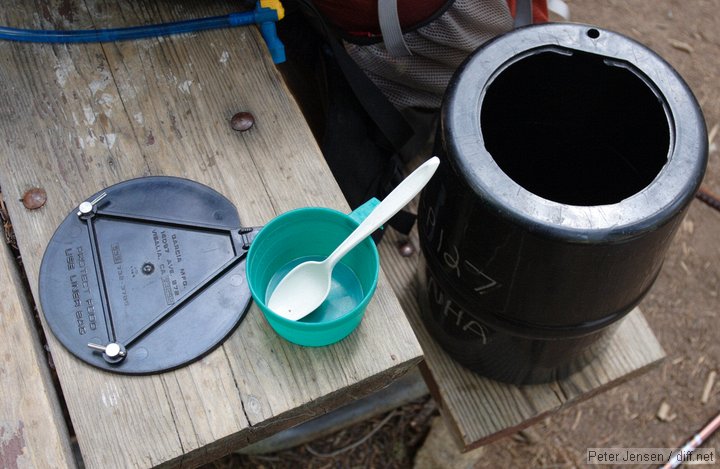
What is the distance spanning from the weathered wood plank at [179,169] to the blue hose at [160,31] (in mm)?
17

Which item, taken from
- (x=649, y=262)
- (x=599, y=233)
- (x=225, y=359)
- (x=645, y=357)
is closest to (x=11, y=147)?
(x=225, y=359)

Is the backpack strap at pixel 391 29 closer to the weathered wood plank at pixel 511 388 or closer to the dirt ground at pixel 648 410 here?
the weathered wood plank at pixel 511 388

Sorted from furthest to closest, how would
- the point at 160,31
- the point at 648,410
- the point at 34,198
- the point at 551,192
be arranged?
the point at 648,410 → the point at 551,192 → the point at 160,31 → the point at 34,198

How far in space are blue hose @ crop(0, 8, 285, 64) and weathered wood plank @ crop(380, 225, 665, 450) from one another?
2.44 feet

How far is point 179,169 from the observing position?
4.15 feet

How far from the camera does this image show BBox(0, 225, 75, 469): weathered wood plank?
103cm

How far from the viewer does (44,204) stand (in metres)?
1.22

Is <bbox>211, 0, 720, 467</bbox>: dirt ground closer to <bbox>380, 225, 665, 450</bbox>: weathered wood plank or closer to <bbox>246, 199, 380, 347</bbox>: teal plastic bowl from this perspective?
<bbox>380, 225, 665, 450</bbox>: weathered wood plank

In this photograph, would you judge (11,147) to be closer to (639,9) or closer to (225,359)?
(225,359)

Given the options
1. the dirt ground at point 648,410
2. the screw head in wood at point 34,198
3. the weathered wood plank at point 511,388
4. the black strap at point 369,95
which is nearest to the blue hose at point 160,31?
the black strap at point 369,95

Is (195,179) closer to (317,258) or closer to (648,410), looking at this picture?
(317,258)

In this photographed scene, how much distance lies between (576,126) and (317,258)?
0.62m

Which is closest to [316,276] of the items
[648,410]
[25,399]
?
[25,399]

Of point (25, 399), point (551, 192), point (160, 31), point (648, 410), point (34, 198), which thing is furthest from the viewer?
point (648, 410)
